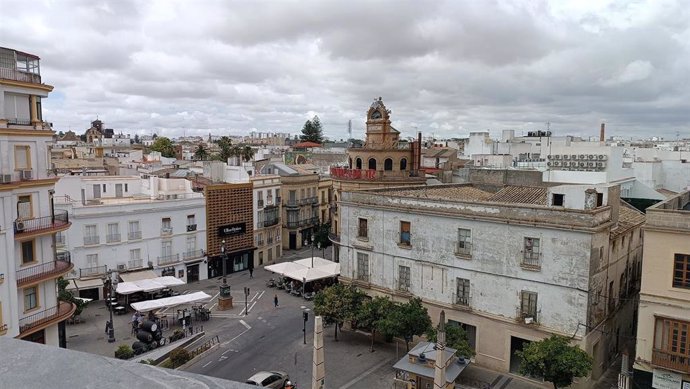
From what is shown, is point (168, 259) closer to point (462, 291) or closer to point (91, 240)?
point (91, 240)

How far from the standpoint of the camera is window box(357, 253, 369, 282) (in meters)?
30.2

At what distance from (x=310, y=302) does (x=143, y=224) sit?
14.7 meters

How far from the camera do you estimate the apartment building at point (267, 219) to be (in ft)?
160

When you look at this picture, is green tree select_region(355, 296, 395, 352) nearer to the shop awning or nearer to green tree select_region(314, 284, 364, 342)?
green tree select_region(314, 284, 364, 342)

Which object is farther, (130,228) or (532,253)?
(130,228)

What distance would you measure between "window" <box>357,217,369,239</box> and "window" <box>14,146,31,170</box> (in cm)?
1735

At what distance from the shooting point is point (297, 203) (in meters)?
55.0

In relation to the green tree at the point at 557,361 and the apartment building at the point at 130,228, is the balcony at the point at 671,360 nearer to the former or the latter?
the green tree at the point at 557,361

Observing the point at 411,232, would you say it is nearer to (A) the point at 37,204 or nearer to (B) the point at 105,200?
(A) the point at 37,204

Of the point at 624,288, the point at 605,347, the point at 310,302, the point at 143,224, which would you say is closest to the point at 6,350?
the point at 605,347

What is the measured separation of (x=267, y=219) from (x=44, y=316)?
1084 inches

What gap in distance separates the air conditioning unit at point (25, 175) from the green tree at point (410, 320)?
58.5 feet

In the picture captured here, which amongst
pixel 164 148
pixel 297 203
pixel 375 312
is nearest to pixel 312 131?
pixel 164 148

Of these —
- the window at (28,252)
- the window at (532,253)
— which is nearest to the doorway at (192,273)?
the window at (28,252)
